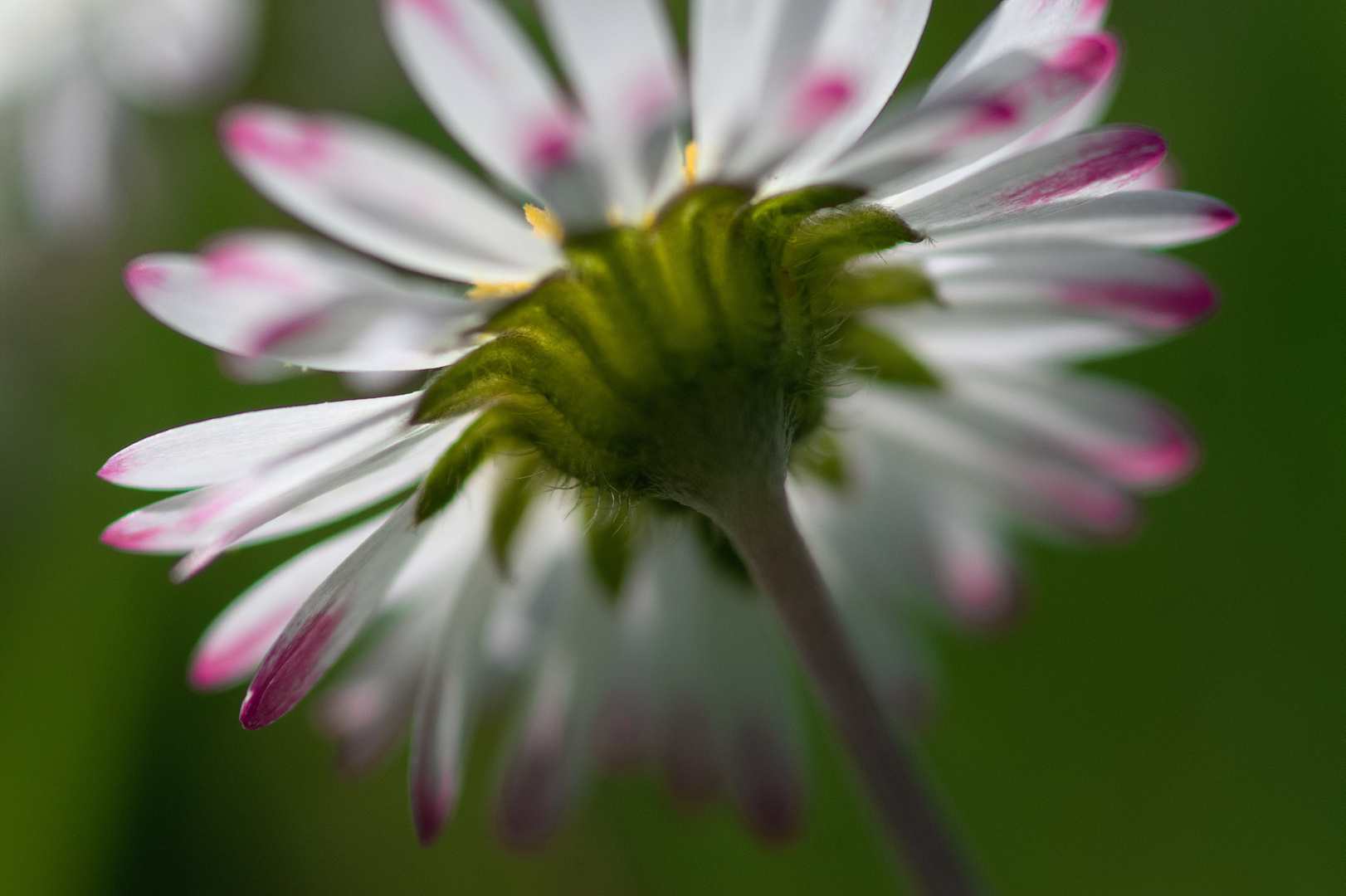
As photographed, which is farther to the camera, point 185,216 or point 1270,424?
point 185,216

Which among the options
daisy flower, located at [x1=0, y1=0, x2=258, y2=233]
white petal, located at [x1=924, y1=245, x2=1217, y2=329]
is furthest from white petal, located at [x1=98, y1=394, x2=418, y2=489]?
daisy flower, located at [x1=0, y1=0, x2=258, y2=233]

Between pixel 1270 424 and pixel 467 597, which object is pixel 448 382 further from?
pixel 1270 424

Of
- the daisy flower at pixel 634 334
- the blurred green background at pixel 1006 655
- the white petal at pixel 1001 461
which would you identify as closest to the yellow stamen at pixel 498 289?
the daisy flower at pixel 634 334

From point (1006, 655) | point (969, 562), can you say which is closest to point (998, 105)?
point (969, 562)

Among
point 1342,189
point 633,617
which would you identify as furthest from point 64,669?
point 1342,189

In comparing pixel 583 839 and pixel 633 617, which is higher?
pixel 633 617

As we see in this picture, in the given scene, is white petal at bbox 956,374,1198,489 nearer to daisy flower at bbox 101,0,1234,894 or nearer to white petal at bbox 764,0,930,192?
daisy flower at bbox 101,0,1234,894

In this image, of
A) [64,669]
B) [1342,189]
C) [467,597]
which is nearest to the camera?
[467,597]

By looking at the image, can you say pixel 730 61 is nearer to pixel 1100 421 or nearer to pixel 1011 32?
pixel 1011 32
